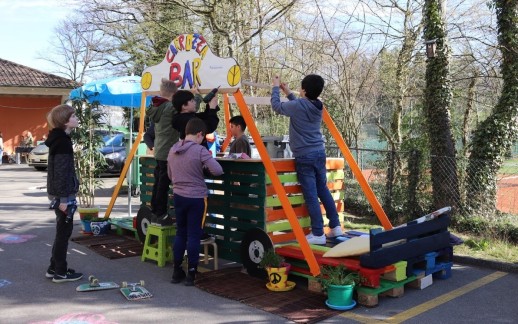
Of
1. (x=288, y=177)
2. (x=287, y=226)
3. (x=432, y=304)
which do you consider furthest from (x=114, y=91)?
(x=432, y=304)

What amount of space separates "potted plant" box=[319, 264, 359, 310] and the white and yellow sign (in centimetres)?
243

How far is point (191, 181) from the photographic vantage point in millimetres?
5594

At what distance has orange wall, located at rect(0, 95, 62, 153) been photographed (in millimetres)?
28141

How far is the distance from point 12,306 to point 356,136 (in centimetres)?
978

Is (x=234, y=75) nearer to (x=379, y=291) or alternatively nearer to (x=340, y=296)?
(x=340, y=296)

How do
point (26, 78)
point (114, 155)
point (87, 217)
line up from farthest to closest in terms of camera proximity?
1. point (26, 78)
2. point (114, 155)
3. point (87, 217)

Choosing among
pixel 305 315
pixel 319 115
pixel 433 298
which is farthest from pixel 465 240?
pixel 305 315

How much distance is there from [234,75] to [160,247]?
7.41ft

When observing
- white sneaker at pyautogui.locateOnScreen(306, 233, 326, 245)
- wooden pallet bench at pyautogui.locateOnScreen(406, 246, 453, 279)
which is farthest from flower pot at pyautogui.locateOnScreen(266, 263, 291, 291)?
wooden pallet bench at pyautogui.locateOnScreen(406, 246, 453, 279)

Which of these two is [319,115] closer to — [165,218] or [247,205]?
[247,205]

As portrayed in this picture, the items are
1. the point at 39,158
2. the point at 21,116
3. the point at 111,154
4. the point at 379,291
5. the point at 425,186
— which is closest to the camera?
the point at 379,291

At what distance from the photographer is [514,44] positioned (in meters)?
8.84

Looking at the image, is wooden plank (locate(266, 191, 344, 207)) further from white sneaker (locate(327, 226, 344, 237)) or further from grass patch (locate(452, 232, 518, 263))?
grass patch (locate(452, 232, 518, 263))

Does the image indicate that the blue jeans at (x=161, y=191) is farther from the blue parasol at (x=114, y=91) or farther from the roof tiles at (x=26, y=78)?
the roof tiles at (x=26, y=78)
